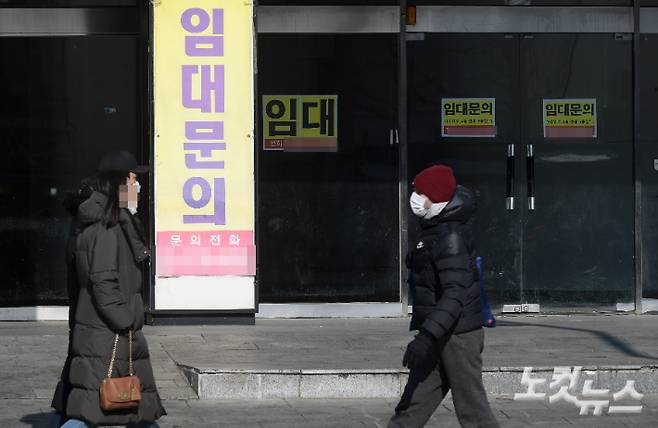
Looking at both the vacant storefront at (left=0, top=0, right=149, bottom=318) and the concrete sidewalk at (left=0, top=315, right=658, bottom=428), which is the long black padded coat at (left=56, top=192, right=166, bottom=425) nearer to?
the concrete sidewalk at (left=0, top=315, right=658, bottom=428)

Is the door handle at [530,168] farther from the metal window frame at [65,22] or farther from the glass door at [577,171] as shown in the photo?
the metal window frame at [65,22]

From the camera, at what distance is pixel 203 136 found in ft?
41.9

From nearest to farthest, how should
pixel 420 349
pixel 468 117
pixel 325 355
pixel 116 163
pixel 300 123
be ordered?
pixel 420 349, pixel 116 163, pixel 325 355, pixel 300 123, pixel 468 117

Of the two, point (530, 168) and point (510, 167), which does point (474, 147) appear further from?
point (530, 168)

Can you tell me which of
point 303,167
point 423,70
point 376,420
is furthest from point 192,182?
point 376,420

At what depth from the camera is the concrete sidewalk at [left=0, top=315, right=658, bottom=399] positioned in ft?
32.8

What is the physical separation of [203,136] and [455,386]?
627 cm

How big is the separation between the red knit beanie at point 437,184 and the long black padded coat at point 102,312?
1503mm

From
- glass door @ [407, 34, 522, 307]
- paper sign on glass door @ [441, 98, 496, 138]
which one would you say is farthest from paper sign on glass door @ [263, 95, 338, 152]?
paper sign on glass door @ [441, 98, 496, 138]

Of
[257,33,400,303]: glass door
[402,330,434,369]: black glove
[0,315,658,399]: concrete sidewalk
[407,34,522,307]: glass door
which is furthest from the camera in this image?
[407,34,522,307]: glass door

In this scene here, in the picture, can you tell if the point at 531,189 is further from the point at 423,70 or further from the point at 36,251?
the point at 36,251

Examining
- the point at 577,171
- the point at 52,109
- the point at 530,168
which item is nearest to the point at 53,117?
the point at 52,109

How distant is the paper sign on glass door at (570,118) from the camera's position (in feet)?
46.0

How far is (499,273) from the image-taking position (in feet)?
46.1
